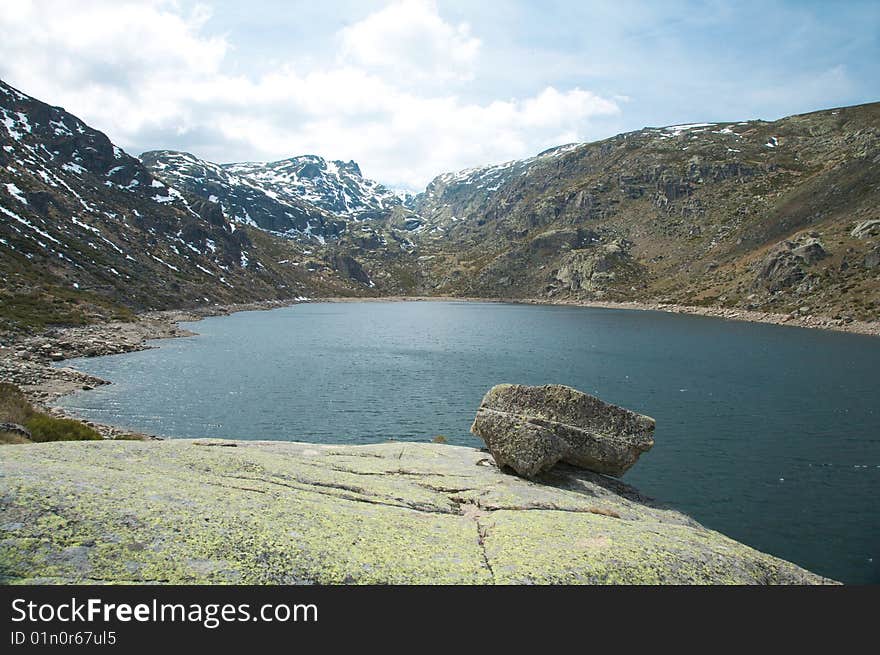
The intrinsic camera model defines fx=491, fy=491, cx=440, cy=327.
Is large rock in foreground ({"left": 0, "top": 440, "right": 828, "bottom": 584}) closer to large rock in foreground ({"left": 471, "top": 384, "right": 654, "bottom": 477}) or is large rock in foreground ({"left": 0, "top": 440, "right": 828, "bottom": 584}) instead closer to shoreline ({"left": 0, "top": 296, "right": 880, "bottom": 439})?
large rock in foreground ({"left": 471, "top": 384, "right": 654, "bottom": 477})

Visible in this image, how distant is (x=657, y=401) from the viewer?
54.4m

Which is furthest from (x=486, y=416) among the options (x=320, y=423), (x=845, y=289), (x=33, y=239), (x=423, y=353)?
(x=33, y=239)

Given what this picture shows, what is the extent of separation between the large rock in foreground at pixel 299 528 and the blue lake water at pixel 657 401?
15.5m

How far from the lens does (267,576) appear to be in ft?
26.7

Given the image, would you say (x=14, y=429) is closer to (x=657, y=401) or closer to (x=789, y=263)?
(x=657, y=401)

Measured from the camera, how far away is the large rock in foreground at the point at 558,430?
20.2 meters

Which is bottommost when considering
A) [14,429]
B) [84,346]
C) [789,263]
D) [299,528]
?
[84,346]

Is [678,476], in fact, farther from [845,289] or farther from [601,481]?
[845,289]

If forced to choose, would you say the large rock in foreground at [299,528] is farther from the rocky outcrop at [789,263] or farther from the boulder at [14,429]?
the rocky outcrop at [789,263]

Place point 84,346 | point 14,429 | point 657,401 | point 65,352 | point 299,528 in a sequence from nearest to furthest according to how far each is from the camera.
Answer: point 299,528 → point 14,429 → point 657,401 → point 65,352 → point 84,346

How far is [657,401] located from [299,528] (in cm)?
5199

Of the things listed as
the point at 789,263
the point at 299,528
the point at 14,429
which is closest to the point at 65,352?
the point at 14,429

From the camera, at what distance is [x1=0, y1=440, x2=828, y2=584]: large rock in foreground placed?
7.96m
